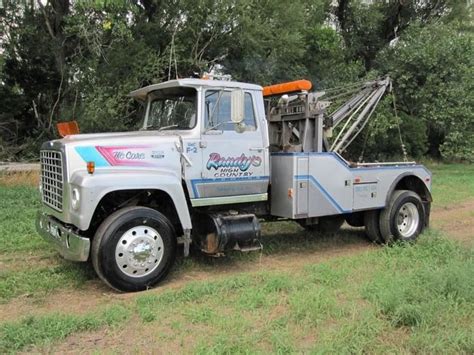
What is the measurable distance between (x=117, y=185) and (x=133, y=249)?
2.46ft

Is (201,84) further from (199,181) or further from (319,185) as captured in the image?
(319,185)

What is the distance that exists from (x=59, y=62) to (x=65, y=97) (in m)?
1.43

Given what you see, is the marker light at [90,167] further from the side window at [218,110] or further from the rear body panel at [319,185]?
the rear body panel at [319,185]

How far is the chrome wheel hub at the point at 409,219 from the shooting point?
872 centimetres

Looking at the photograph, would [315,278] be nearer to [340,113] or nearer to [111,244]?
[111,244]

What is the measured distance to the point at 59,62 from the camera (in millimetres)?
18812

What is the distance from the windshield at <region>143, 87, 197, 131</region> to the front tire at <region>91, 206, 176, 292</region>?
1.36 metres

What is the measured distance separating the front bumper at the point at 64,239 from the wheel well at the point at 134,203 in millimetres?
311

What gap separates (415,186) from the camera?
911 centimetres

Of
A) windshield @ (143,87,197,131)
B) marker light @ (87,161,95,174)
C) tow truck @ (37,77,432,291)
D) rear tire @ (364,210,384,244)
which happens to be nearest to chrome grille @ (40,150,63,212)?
tow truck @ (37,77,432,291)

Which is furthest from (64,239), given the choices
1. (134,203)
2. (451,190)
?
(451,190)

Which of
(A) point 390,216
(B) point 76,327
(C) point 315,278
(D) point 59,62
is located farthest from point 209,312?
(D) point 59,62

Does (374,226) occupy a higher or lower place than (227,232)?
lower

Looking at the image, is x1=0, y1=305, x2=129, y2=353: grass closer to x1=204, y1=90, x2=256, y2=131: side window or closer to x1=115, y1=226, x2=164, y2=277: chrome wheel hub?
x1=115, y1=226, x2=164, y2=277: chrome wheel hub
